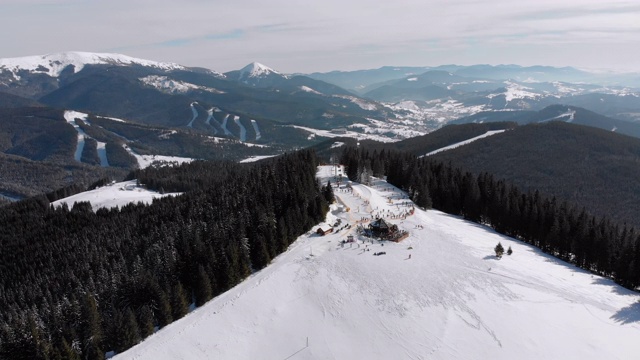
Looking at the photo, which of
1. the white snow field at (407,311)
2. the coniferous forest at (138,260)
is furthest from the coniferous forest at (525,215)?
the coniferous forest at (138,260)

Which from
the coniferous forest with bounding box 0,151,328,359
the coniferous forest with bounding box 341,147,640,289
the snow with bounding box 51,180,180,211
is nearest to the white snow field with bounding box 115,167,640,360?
the coniferous forest with bounding box 0,151,328,359

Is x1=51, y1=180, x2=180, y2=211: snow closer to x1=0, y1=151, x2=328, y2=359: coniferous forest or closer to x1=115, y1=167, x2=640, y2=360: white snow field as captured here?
x1=0, y1=151, x2=328, y2=359: coniferous forest

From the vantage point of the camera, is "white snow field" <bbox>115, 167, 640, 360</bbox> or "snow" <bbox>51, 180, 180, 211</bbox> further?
"snow" <bbox>51, 180, 180, 211</bbox>

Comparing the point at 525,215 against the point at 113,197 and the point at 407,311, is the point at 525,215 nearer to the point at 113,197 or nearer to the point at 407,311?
the point at 407,311

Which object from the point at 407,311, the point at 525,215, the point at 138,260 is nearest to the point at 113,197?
the point at 138,260

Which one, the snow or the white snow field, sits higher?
the white snow field

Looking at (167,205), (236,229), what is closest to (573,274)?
(236,229)
